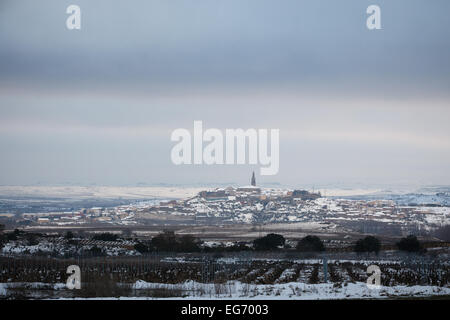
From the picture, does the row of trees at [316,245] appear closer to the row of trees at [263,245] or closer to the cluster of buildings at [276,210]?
the row of trees at [263,245]

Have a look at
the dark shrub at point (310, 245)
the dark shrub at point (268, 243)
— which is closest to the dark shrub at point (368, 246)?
the dark shrub at point (310, 245)

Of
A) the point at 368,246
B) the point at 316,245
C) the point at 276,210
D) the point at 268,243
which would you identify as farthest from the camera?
the point at 276,210

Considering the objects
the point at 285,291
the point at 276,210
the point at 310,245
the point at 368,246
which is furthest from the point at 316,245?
the point at 276,210

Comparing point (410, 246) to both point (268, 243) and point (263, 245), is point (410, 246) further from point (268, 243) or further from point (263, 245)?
point (263, 245)

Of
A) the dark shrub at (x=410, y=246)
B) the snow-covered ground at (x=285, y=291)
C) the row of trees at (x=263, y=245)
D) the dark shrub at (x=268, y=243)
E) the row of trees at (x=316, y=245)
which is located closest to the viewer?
the snow-covered ground at (x=285, y=291)

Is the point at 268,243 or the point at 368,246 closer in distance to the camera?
the point at 268,243

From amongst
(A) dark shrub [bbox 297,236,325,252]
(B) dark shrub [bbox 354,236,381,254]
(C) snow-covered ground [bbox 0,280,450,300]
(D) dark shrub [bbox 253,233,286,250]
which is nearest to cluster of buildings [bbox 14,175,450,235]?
(A) dark shrub [bbox 297,236,325,252]

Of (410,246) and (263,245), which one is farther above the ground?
(263,245)

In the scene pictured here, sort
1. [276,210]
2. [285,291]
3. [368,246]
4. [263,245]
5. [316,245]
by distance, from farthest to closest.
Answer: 1. [276,210]
2. [316,245]
3. [368,246]
4. [263,245]
5. [285,291]

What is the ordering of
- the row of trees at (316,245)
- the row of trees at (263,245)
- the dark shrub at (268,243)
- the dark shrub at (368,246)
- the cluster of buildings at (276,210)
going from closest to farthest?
the row of trees at (263,245) → the dark shrub at (268,243) → the row of trees at (316,245) → the dark shrub at (368,246) → the cluster of buildings at (276,210)

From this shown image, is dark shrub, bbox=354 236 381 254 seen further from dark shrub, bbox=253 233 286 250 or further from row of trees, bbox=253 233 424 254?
dark shrub, bbox=253 233 286 250

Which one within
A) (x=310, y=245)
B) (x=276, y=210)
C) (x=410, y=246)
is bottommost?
(x=276, y=210)
